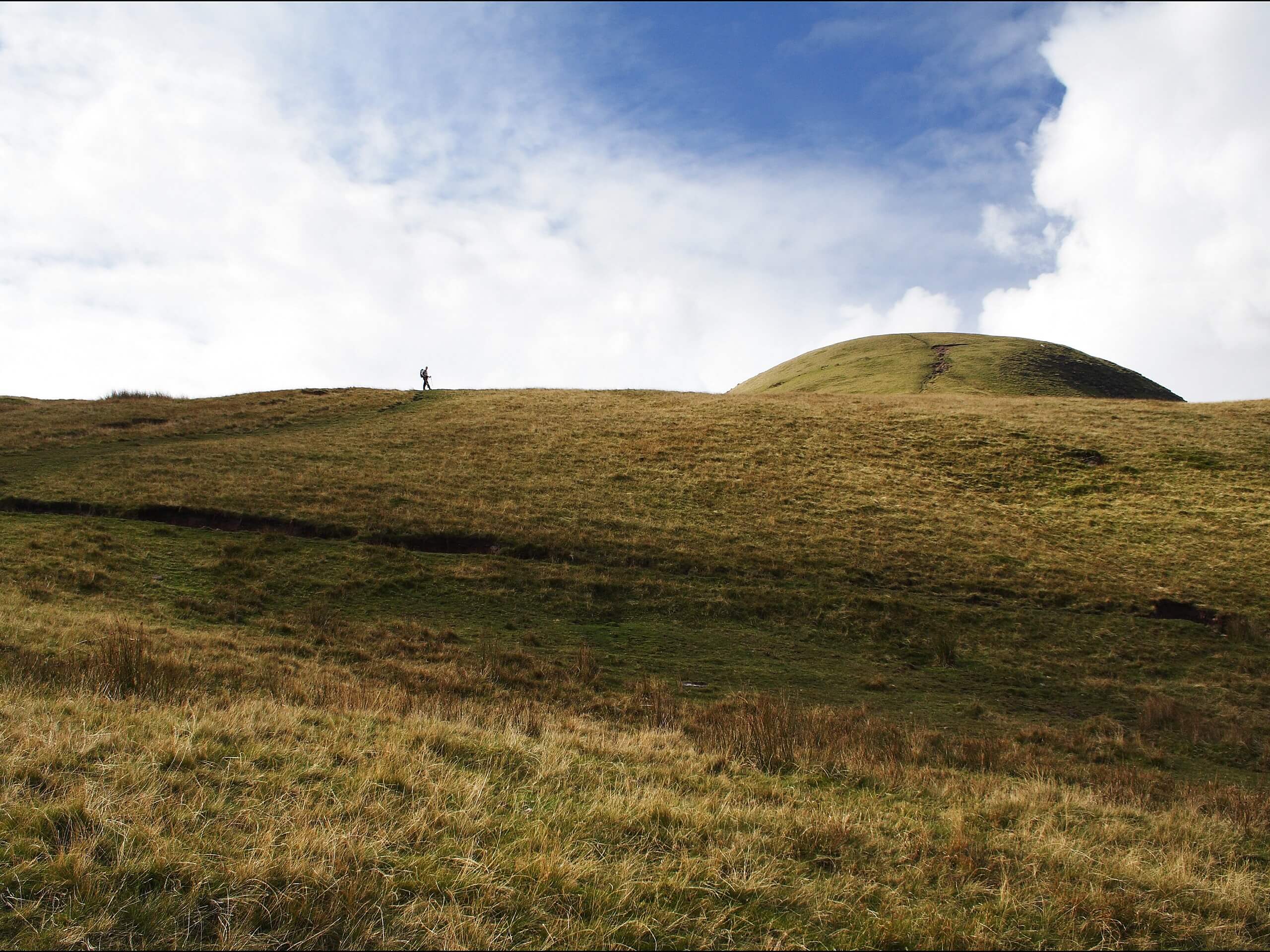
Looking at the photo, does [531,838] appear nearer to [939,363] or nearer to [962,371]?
[962,371]

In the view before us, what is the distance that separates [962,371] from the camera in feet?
323

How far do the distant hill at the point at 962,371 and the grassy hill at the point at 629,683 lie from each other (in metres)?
50.3

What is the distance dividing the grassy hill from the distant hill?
5030 cm

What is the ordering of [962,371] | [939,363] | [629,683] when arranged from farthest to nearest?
1. [939,363]
2. [962,371]
3. [629,683]

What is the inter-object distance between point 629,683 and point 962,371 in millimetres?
96542

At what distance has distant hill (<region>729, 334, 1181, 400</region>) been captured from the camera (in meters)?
92.8

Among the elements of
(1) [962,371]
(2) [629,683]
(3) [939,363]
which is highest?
(3) [939,363]

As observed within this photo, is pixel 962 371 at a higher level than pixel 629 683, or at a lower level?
higher

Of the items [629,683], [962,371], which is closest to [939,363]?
[962,371]

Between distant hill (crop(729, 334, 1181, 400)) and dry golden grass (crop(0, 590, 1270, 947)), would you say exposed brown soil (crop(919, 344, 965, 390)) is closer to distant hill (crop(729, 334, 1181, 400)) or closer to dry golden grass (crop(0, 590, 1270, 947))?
distant hill (crop(729, 334, 1181, 400))

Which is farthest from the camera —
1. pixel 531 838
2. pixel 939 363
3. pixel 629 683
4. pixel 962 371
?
pixel 939 363

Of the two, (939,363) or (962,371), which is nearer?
(962,371)

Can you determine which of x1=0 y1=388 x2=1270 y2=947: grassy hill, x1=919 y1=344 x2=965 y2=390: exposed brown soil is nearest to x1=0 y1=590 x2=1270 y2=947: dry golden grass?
x1=0 y1=388 x2=1270 y2=947: grassy hill

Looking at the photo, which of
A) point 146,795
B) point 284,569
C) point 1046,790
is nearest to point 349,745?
point 146,795
